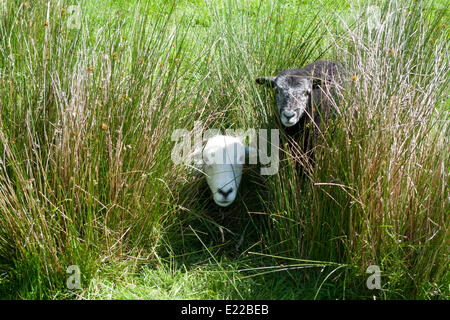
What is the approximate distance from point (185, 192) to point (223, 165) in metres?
0.37

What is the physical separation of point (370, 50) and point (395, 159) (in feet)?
2.36

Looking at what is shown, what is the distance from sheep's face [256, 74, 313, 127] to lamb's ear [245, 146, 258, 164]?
369 millimetres

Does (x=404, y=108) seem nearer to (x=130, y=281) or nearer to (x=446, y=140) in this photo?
(x=446, y=140)

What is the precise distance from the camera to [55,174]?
3.20 meters

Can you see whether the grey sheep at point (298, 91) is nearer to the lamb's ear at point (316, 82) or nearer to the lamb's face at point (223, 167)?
the lamb's ear at point (316, 82)

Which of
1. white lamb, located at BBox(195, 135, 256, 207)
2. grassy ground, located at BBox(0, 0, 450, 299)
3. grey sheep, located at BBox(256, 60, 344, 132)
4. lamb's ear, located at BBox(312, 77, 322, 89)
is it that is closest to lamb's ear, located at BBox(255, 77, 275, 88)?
grey sheep, located at BBox(256, 60, 344, 132)

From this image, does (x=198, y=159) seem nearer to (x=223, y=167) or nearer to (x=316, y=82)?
(x=223, y=167)

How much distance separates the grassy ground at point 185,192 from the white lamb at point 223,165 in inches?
7.5

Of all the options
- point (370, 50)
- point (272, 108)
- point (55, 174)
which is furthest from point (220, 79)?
point (55, 174)

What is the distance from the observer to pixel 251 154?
3.90m

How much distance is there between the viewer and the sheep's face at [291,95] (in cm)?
355

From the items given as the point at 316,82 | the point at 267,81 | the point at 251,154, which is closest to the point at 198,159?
the point at 251,154

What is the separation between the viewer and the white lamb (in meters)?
3.56

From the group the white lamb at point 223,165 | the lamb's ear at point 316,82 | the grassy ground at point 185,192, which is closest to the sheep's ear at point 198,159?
the white lamb at point 223,165
